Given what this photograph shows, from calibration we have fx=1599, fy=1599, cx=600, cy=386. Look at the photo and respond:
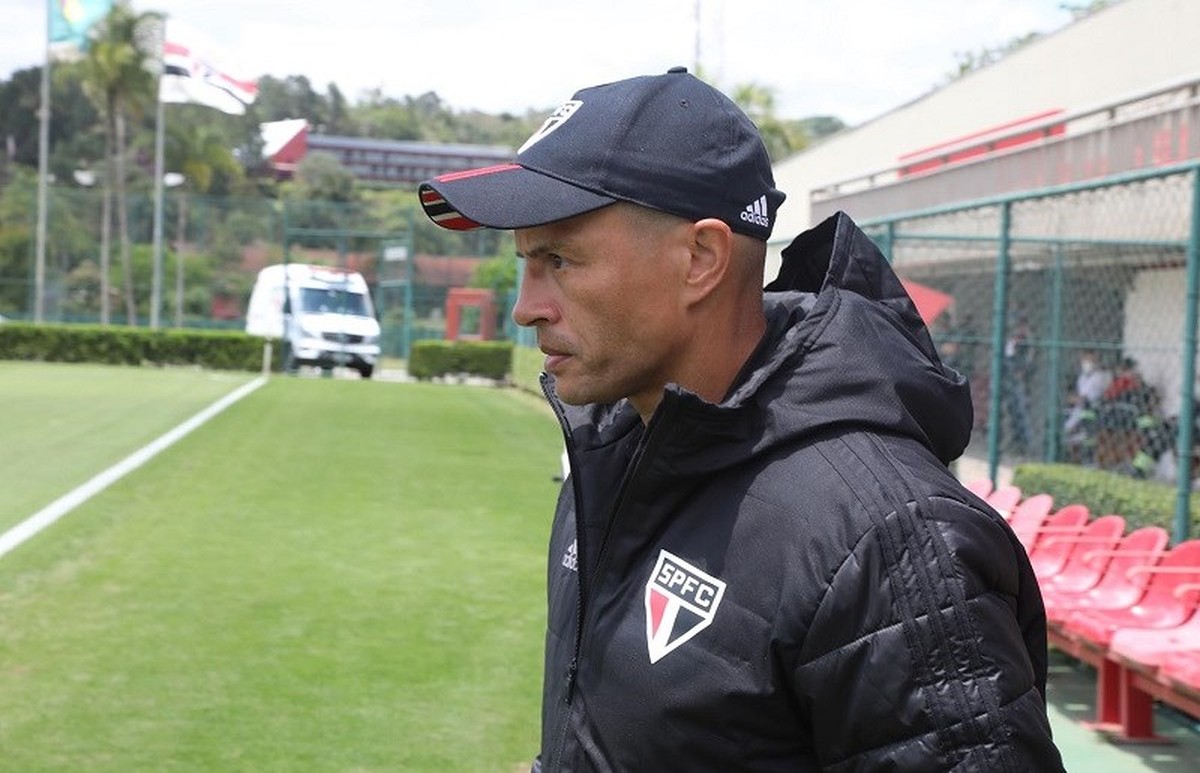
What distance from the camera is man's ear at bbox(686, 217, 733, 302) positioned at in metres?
1.87

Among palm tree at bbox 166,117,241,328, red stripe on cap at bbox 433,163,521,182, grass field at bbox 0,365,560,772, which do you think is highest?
palm tree at bbox 166,117,241,328

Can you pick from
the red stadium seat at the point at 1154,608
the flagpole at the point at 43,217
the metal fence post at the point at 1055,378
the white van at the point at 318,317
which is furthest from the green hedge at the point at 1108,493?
the flagpole at the point at 43,217

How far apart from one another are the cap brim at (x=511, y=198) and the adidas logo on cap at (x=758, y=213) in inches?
6.7

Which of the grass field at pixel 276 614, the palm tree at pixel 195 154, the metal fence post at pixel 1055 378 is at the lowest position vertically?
the grass field at pixel 276 614

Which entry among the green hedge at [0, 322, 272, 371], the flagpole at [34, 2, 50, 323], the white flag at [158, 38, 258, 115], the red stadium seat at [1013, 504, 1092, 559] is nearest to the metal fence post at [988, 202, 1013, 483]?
the red stadium seat at [1013, 504, 1092, 559]

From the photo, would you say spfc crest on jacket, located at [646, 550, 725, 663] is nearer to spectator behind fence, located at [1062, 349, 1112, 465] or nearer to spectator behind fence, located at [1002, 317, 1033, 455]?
spectator behind fence, located at [1062, 349, 1112, 465]

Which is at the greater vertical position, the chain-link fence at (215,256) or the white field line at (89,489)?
the chain-link fence at (215,256)

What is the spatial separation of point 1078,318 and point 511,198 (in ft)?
48.4

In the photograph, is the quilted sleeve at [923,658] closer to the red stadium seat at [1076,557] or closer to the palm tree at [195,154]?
the red stadium seat at [1076,557]

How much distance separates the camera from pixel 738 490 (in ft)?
5.96

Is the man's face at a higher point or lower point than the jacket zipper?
Answer: higher

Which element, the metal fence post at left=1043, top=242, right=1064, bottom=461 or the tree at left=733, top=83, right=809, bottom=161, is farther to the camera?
the tree at left=733, top=83, right=809, bottom=161

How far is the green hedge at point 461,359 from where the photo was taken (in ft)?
123

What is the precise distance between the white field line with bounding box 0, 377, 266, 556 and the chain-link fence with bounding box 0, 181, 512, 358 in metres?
20.8
